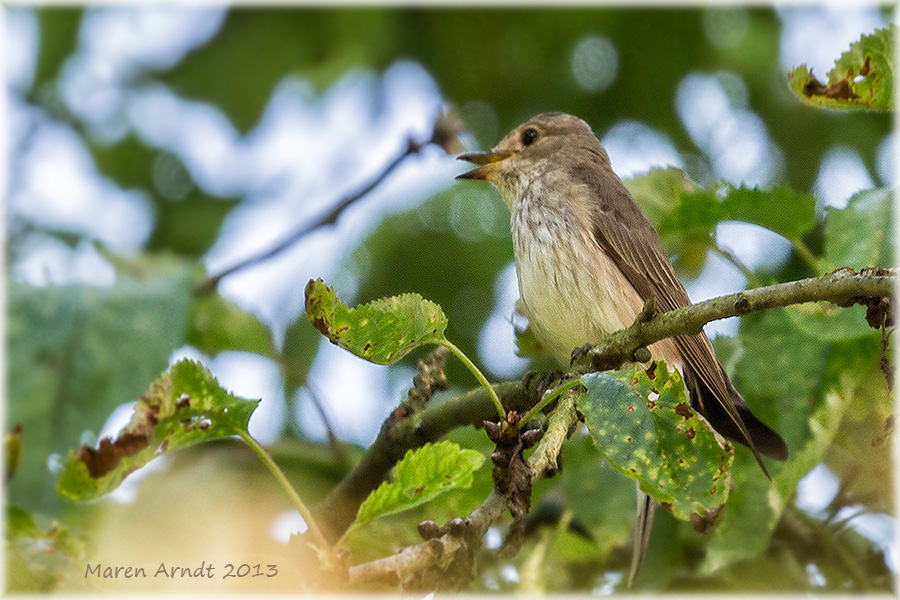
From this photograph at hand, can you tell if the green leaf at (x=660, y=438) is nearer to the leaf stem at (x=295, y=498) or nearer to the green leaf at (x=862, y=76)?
the leaf stem at (x=295, y=498)

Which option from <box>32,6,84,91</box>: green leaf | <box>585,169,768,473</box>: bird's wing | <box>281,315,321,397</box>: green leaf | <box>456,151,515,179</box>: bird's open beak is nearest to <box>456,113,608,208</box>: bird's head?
<box>456,151,515,179</box>: bird's open beak

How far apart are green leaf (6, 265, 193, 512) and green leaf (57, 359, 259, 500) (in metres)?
1.44

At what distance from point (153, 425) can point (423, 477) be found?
61cm

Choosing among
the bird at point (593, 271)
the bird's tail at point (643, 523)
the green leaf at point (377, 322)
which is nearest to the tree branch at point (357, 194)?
the bird at point (593, 271)

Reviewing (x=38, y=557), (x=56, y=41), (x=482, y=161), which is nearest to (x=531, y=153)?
(x=482, y=161)

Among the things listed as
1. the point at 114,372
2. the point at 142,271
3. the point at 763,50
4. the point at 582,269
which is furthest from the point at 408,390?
the point at 763,50

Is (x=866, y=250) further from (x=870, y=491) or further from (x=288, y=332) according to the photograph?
(x=288, y=332)

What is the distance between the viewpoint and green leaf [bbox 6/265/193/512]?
3465 millimetres

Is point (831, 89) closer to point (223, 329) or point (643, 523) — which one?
point (643, 523)

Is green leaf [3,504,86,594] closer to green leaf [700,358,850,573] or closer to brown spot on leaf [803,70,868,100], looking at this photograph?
green leaf [700,358,850,573]

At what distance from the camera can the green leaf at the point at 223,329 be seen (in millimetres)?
4047

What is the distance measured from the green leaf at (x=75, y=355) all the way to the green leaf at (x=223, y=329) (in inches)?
9.2

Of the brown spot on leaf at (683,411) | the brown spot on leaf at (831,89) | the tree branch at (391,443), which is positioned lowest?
the tree branch at (391,443)

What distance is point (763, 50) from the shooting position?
5.51 metres
